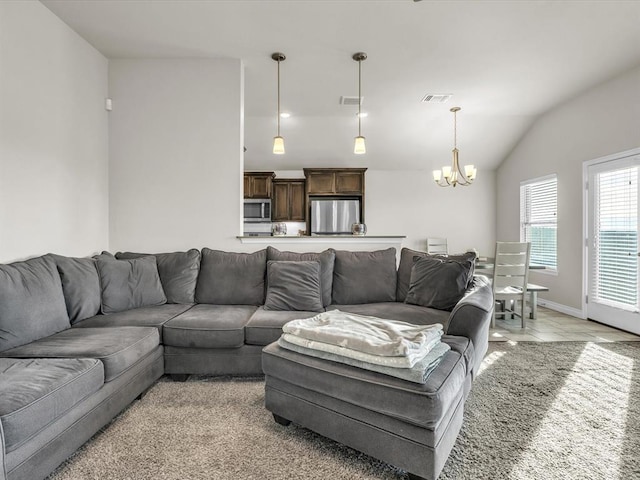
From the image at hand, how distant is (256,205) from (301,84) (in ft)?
8.57

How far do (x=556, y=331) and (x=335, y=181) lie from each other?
13.1ft

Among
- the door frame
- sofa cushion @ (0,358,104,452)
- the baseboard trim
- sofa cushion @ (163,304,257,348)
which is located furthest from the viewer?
the baseboard trim

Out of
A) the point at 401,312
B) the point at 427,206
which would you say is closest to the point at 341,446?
the point at 401,312

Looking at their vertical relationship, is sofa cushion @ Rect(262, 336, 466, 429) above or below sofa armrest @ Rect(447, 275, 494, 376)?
below

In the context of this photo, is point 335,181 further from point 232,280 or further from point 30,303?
point 30,303

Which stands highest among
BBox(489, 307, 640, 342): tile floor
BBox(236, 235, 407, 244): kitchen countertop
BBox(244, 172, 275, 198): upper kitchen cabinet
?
BBox(244, 172, 275, 198): upper kitchen cabinet

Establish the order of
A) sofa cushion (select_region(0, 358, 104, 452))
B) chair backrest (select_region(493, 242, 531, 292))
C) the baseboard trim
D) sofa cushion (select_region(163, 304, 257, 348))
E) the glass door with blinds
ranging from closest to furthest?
sofa cushion (select_region(0, 358, 104, 452)) → sofa cushion (select_region(163, 304, 257, 348)) → the glass door with blinds → chair backrest (select_region(493, 242, 531, 292)) → the baseboard trim

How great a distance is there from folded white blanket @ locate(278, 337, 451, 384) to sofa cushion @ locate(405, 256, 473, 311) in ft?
3.20

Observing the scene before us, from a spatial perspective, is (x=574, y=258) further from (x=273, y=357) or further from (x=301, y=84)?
(x=273, y=357)

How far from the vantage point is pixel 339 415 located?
166cm

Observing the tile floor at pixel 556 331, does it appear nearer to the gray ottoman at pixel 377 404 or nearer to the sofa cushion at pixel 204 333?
the gray ottoman at pixel 377 404

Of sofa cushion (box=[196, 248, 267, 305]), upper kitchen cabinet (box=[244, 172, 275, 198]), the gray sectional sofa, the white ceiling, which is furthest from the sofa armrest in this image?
upper kitchen cabinet (box=[244, 172, 275, 198])

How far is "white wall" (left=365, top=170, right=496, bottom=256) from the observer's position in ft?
21.8

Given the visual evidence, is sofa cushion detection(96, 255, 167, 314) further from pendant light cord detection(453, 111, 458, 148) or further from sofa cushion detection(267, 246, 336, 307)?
pendant light cord detection(453, 111, 458, 148)
